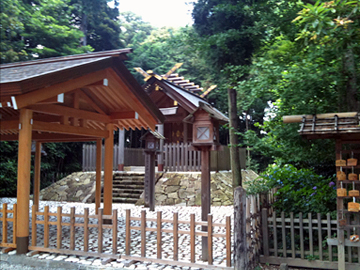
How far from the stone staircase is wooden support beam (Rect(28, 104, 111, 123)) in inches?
236

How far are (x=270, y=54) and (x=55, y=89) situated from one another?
4617 millimetres

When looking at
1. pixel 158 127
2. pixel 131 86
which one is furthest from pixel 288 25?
pixel 158 127

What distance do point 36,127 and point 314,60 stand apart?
5.56 meters

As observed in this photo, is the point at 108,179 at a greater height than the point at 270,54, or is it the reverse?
the point at 270,54

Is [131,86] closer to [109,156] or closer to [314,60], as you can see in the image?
[109,156]

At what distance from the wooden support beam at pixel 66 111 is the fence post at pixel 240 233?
4204 mm

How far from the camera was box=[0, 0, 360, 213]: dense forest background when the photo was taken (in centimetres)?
534

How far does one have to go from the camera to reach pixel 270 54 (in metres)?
6.84

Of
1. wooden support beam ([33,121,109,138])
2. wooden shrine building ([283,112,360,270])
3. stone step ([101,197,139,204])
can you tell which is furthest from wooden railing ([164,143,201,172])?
wooden shrine building ([283,112,360,270])

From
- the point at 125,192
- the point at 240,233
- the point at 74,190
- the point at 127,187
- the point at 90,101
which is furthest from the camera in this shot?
the point at 74,190

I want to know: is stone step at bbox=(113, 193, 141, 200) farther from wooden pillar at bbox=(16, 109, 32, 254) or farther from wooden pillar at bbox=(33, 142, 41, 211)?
wooden pillar at bbox=(16, 109, 32, 254)

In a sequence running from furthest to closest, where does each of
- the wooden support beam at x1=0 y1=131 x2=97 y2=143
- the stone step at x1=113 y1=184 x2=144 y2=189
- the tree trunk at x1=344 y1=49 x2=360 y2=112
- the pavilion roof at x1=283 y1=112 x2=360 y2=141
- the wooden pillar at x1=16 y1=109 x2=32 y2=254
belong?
1. the stone step at x1=113 y1=184 x2=144 y2=189
2. the wooden support beam at x1=0 y1=131 x2=97 y2=143
3. the wooden pillar at x1=16 y1=109 x2=32 y2=254
4. the tree trunk at x1=344 y1=49 x2=360 y2=112
5. the pavilion roof at x1=283 y1=112 x2=360 y2=141

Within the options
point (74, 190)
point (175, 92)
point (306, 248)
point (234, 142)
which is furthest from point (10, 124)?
point (175, 92)

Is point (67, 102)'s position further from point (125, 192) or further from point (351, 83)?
point (125, 192)
